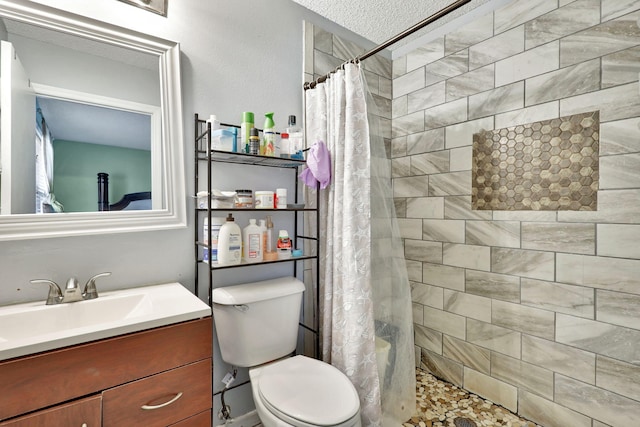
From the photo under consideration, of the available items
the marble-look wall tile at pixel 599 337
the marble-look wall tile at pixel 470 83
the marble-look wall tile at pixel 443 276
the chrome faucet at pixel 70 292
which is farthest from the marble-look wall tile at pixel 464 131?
the chrome faucet at pixel 70 292

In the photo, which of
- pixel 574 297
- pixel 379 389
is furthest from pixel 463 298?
pixel 379 389

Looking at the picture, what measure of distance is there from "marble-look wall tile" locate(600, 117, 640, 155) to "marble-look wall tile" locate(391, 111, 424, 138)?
106cm

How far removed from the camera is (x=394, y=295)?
66.2 inches

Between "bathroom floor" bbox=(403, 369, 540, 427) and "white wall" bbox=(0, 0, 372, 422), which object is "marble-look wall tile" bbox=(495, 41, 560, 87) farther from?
"bathroom floor" bbox=(403, 369, 540, 427)

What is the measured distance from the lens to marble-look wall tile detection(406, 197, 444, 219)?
221 cm

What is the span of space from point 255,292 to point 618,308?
5.75 ft

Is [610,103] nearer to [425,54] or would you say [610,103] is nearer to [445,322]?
[425,54]

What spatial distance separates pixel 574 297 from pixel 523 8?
1649mm

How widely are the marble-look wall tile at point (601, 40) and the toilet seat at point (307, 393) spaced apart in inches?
78.3

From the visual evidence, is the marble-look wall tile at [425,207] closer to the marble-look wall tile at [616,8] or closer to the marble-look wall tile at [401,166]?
the marble-look wall tile at [401,166]

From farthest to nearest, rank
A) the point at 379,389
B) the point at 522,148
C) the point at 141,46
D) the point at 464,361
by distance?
the point at 464,361 → the point at 522,148 → the point at 379,389 → the point at 141,46

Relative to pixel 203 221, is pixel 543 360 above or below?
below

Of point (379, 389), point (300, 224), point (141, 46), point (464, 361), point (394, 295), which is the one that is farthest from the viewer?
point (464, 361)

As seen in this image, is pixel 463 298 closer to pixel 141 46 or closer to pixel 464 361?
pixel 464 361
